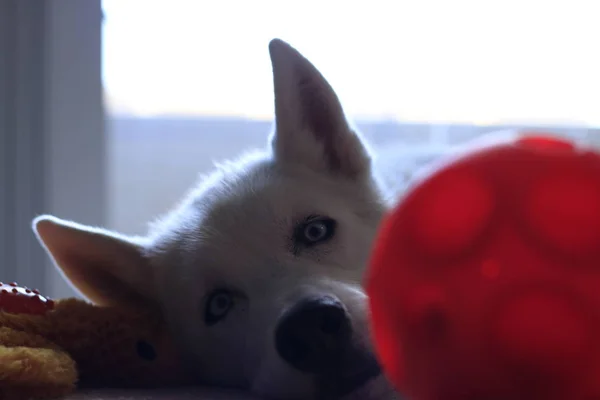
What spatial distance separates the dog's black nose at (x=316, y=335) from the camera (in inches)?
36.2

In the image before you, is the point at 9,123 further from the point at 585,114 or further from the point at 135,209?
the point at 585,114

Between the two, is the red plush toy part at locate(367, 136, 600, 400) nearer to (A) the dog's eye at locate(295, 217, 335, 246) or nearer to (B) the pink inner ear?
(A) the dog's eye at locate(295, 217, 335, 246)

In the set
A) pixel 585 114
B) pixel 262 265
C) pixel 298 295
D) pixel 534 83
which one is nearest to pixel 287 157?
pixel 262 265

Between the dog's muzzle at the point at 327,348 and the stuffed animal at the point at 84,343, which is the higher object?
the dog's muzzle at the point at 327,348

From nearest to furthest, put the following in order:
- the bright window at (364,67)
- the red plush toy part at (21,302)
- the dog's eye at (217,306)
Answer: the red plush toy part at (21,302) < the dog's eye at (217,306) < the bright window at (364,67)

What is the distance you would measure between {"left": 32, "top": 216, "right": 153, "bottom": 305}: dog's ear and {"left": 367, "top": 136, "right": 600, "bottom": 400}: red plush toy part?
37.3 inches

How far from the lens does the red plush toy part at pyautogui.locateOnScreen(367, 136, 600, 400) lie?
45 cm

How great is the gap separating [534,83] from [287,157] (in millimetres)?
1293

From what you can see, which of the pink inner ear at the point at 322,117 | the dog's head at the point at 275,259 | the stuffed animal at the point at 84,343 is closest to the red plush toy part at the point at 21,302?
the stuffed animal at the point at 84,343

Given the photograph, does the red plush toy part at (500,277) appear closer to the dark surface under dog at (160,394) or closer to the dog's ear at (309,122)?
the dark surface under dog at (160,394)

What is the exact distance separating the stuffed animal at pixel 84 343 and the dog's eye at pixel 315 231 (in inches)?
13.6

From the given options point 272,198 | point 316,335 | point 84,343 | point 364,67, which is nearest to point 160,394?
point 84,343

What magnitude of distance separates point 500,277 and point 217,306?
33.8 inches

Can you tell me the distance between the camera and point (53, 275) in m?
2.44
